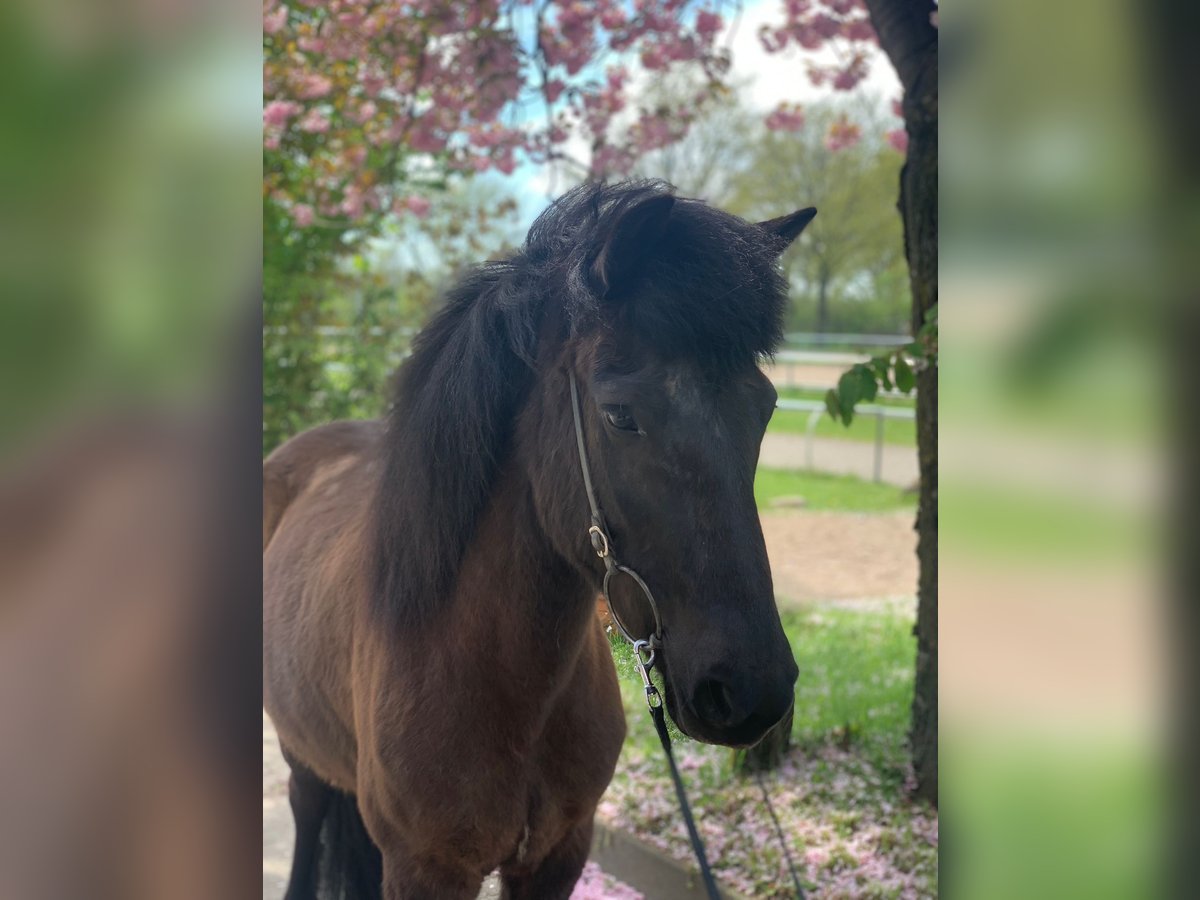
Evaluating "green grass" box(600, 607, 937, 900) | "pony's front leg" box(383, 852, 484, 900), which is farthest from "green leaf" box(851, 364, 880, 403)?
"pony's front leg" box(383, 852, 484, 900)

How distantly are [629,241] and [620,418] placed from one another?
0.92 ft

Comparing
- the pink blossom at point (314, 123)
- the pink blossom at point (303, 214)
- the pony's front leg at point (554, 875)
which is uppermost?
the pink blossom at point (314, 123)

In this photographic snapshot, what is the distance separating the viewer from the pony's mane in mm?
1428

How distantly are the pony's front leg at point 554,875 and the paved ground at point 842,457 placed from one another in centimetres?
1032

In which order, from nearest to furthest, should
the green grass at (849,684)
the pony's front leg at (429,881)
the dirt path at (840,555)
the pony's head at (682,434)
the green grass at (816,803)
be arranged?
the pony's head at (682,434)
the pony's front leg at (429,881)
the green grass at (816,803)
the green grass at (849,684)
the dirt path at (840,555)

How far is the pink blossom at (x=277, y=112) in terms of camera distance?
5191 mm

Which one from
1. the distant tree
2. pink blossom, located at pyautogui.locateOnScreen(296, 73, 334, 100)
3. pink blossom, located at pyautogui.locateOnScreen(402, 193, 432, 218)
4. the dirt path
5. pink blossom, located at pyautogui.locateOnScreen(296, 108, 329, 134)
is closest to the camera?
pink blossom, located at pyautogui.locateOnScreen(296, 73, 334, 100)

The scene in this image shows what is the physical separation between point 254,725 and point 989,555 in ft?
1.82

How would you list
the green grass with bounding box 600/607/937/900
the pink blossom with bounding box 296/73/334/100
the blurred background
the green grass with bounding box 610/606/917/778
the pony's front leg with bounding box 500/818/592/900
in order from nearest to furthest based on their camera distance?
the blurred background
the pony's front leg with bounding box 500/818/592/900
the green grass with bounding box 600/607/937/900
the green grass with bounding box 610/606/917/778
the pink blossom with bounding box 296/73/334/100

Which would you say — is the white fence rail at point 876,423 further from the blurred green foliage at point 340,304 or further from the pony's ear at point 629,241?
the pony's ear at point 629,241

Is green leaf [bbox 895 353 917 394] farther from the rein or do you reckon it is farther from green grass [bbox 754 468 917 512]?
green grass [bbox 754 468 917 512]

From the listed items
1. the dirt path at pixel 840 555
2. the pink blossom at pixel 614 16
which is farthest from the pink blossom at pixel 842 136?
the dirt path at pixel 840 555

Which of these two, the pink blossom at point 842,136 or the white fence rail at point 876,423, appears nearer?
the pink blossom at point 842,136

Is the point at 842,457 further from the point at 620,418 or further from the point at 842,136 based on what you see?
the point at 620,418
